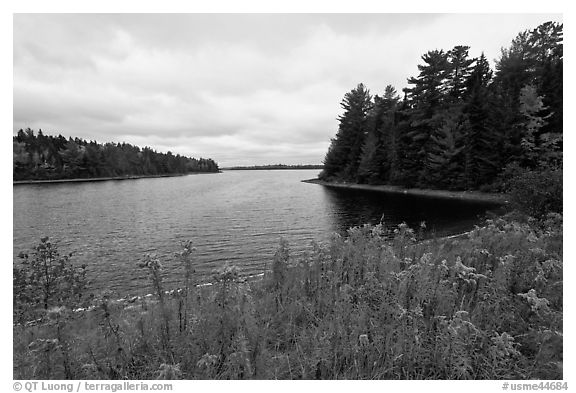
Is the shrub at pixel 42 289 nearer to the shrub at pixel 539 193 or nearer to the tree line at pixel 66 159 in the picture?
the shrub at pixel 539 193

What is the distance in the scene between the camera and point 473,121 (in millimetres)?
37438

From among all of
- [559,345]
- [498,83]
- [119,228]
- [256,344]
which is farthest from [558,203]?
[498,83]

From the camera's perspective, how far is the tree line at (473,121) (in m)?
32.1

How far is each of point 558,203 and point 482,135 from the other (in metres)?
31.2

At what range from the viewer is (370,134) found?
178ft

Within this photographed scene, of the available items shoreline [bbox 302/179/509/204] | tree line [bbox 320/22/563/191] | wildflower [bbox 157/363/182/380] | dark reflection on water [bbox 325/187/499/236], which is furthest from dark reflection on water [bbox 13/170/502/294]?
tree line [bbox 320/22/563/191]

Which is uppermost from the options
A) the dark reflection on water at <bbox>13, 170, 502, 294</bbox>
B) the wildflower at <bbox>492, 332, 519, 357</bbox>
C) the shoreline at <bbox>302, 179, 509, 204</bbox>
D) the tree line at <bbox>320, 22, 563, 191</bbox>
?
the tree line at <bbox>320, 22, 563, 191</bbox>

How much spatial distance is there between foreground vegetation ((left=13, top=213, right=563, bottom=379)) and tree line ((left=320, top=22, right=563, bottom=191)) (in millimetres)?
29628

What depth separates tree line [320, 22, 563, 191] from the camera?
32062 mm

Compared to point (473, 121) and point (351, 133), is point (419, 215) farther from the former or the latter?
point (351, 133)

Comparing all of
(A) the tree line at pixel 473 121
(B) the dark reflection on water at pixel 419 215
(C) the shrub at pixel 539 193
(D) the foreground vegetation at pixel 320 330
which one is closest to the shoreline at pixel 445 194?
(A) the tree line at pixel 473 121

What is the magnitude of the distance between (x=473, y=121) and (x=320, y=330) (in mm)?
43358

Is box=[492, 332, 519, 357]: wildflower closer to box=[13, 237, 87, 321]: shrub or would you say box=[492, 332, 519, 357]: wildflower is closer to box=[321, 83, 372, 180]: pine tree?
box=[13, 237, 87, 321]: shrub

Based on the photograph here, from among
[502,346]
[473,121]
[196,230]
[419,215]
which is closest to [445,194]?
[473,121]
